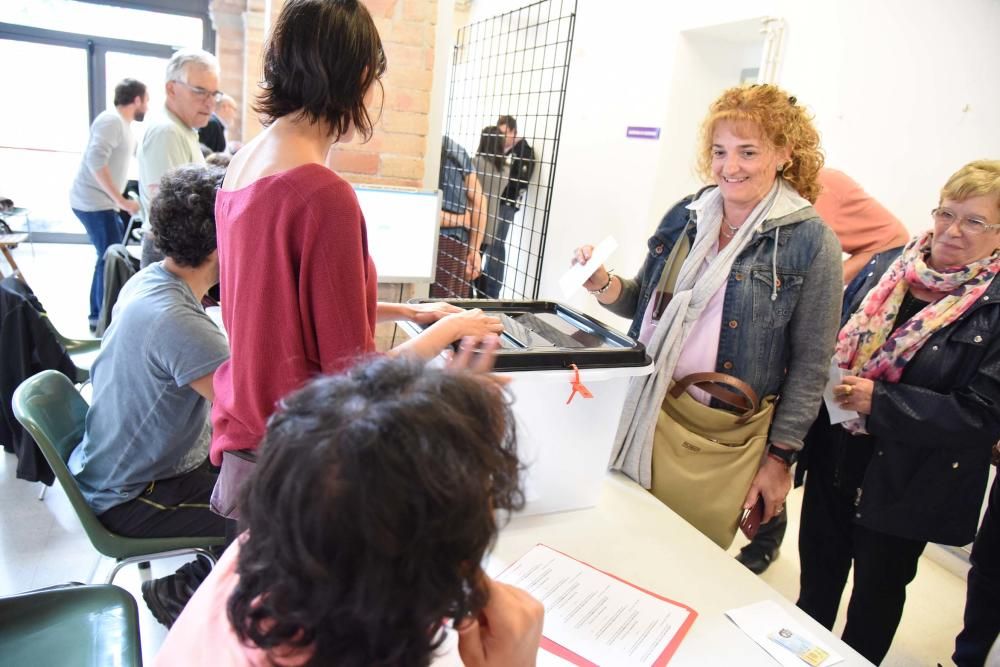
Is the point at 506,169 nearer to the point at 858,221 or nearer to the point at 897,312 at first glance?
the point at 858,221

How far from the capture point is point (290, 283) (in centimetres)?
90

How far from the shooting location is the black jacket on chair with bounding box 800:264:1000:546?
4.23 feet

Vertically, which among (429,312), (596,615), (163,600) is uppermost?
(429,312)

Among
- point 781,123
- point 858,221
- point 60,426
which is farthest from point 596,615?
point 858,221

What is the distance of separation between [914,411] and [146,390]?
5.24ft

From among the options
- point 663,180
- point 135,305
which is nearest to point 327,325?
point 135,305

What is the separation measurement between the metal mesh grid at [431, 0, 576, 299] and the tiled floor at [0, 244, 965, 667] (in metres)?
1.54

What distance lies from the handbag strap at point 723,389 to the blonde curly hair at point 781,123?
436 millimetres

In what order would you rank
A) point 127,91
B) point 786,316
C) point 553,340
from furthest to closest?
1. point 127,91
2. point 786,316
3. point 553,340

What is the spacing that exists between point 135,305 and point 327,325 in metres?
0.69

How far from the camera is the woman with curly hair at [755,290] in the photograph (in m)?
1.26

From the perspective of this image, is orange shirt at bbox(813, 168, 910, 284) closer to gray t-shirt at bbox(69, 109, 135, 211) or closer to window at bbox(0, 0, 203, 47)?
gray t-shirt at bbox(69, 109, 135, 211)

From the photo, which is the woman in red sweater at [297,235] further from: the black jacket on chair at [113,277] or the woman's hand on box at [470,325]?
the black jacket on chair at [113,277]

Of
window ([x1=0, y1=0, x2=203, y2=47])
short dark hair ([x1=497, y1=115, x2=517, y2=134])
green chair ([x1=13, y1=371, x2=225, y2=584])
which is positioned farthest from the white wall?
window ([x1=0, y1=0, x2=203, y2=47])
